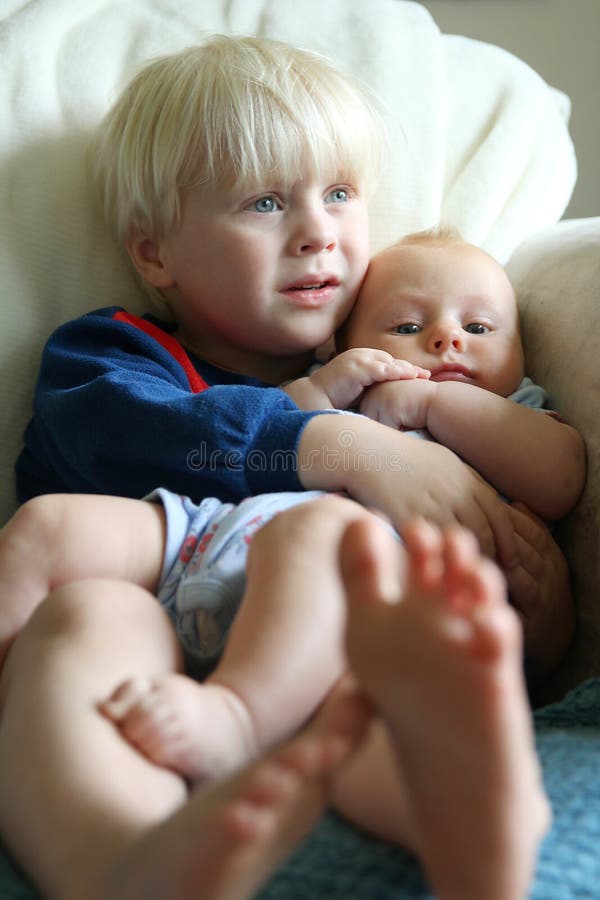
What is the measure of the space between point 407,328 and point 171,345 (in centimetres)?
25

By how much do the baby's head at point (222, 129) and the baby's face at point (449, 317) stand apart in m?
0.14

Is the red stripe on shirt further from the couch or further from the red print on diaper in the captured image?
the red print on diaper

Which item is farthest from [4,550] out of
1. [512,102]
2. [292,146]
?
[512,102]

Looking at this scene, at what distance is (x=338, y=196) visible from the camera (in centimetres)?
101

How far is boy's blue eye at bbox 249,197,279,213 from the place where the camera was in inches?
37.6

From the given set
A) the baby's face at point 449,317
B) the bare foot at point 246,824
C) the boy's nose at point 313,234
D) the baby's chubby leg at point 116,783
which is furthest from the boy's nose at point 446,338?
the bare foot at point 246,824

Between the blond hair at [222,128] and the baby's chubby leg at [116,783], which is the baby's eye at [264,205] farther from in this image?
the baby's chubby leg at [116,783]

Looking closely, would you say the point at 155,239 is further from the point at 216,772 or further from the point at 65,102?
the point at 216,772

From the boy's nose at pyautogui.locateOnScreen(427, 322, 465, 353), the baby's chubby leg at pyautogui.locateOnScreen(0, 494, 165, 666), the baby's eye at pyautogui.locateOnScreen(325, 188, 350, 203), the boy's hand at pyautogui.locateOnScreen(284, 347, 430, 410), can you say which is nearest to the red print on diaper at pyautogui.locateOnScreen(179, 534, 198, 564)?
the baby's chubby leg at pyautogui.locateOnScreen(0, 494, 165, 666)

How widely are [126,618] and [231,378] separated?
48 centimetres

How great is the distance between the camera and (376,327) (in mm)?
973

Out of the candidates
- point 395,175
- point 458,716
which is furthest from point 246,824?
point 395,175

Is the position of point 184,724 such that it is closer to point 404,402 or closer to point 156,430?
point 156,430

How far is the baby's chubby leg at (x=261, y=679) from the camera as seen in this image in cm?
49
